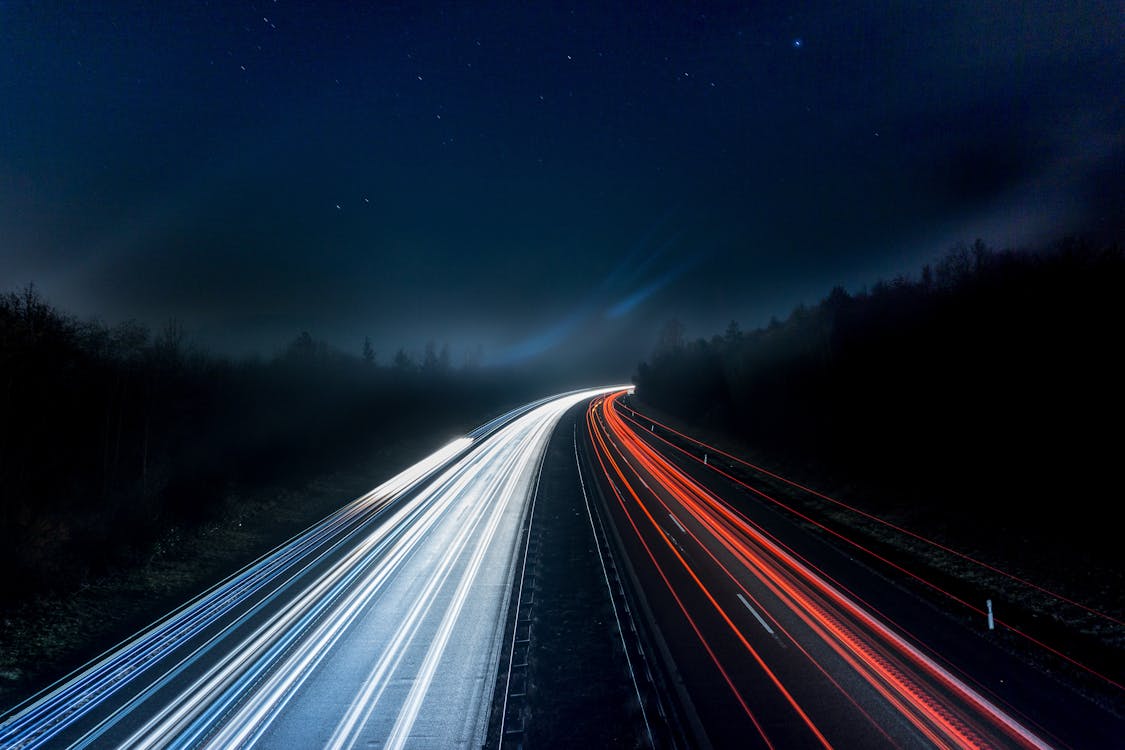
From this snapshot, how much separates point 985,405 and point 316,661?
84.4 ft

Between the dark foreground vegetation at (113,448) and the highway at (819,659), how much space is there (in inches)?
700

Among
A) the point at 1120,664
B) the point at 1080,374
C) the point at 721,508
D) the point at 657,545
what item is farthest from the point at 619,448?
the point at 1120,664

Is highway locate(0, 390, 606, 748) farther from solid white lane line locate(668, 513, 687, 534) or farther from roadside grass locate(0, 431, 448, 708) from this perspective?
solid white lane line locate(668, 513, 687, 534)

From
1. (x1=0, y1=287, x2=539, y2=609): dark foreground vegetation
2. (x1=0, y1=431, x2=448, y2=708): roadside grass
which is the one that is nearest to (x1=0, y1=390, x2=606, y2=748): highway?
(x1=0, y1=431, x2=448, y2=708): roadside grass

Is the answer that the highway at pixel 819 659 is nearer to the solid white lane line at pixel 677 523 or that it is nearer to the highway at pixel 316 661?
the solid white lane line at pixel 677 523

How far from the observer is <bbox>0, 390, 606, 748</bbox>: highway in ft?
30.1

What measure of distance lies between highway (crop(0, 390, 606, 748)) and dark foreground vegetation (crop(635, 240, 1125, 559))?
58.3 feet

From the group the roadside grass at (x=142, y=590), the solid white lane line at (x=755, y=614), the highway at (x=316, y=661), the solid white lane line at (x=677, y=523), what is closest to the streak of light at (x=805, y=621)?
the solid white lane line at (x=755, y=614)

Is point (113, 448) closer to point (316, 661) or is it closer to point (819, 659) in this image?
point (316, 661)

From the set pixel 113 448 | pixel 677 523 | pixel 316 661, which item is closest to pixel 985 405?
pixel 677 523

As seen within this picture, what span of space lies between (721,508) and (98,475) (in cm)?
2886

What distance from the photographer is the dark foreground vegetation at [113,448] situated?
1561cm

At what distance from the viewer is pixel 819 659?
11242 mm

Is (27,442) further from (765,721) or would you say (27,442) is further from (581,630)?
(765,721)
